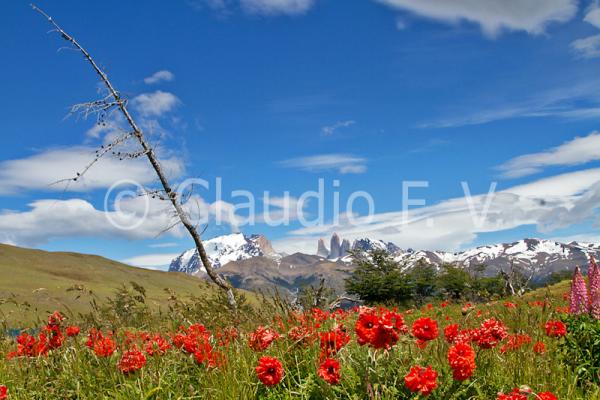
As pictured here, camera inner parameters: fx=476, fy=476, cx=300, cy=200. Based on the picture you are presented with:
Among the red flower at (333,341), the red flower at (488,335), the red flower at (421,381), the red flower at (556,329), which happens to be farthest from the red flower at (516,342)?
the red flower at (421,381)

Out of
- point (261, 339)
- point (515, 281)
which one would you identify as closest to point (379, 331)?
point (261, 339)

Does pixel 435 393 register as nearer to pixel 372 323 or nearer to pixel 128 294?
pixel 372 323

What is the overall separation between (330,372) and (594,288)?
4175mm

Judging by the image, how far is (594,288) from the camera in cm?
612

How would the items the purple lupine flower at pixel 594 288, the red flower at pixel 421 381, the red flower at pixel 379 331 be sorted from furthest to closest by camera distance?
the purple lupine flower at pixel 594 288
the red flower at pixel 379 331
the red flower at pixel 421 381

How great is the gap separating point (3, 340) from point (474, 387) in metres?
7.38

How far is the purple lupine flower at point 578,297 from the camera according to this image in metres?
6.26

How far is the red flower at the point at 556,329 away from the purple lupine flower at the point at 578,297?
50 centimetres

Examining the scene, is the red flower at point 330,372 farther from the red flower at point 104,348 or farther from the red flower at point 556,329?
the red flower at point 556,329

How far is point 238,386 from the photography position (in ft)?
14.7

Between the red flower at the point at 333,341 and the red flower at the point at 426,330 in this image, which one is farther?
the red flower at the point at 333,341

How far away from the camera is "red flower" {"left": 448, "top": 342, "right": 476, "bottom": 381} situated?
11.7 feet

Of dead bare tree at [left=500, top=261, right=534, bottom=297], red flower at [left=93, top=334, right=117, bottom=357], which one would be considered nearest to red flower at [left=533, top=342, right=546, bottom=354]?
red flower at [left=93, top=334, right=117, bottom=357]

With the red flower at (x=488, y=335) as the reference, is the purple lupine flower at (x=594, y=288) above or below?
above
